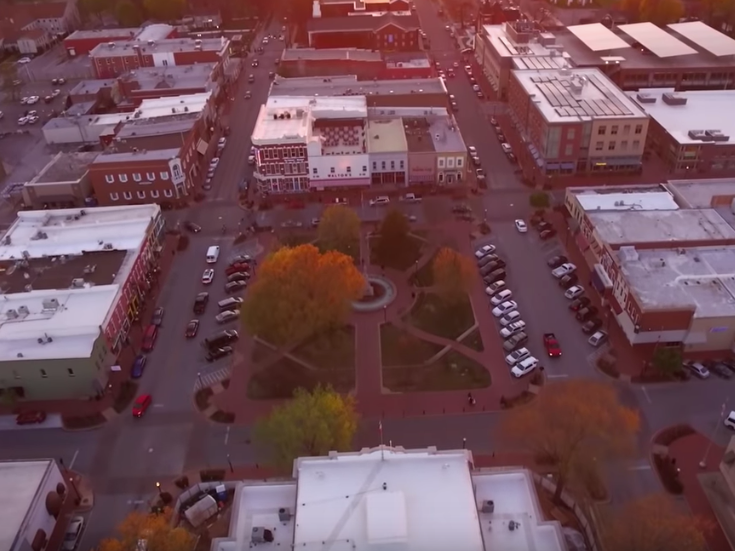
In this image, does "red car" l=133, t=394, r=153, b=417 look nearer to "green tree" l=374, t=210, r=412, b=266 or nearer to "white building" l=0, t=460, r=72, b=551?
"white building" l=0, t=460, r=72, b=551

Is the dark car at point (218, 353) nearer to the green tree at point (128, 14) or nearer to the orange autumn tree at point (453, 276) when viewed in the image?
the orange autumn tree at point (453, 276)

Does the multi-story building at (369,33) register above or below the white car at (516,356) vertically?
above

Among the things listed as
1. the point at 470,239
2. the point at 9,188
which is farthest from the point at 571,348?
the point at 9,188

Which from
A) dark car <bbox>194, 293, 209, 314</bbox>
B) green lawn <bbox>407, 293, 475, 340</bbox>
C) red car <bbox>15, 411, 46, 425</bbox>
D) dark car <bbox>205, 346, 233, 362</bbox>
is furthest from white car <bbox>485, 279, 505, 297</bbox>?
red car <bbox>15, 411, 46, 425</bbox>

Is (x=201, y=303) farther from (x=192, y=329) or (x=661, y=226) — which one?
(x=661, y=226)

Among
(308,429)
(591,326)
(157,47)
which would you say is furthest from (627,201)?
(157,47)

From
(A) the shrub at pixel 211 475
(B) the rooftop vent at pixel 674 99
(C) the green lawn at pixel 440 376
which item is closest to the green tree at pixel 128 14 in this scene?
(B) the rooftop vent at pixel 674 99
